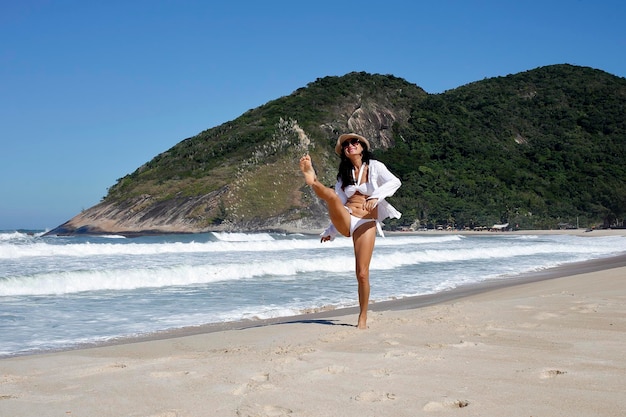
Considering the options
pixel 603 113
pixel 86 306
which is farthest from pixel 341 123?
pixel 86 306

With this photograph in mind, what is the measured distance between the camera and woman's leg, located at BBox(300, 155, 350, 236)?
538 cm

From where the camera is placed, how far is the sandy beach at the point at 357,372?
3312mm

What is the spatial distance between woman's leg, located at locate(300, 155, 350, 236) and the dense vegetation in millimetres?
62048

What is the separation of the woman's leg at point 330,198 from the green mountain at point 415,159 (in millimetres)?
60390

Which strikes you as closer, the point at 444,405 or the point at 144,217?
the point at 444,405

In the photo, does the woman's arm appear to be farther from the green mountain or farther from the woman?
the green mountain

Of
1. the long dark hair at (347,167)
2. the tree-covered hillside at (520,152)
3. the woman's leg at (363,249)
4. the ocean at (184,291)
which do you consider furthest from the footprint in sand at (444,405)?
the tree-covered hillside at (520,152)

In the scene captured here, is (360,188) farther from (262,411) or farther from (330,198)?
(262,411)

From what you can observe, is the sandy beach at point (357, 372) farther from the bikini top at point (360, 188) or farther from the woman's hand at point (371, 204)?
the bikini top at point (360, 188)

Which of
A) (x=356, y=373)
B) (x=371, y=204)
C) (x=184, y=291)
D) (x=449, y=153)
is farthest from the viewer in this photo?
(x=449, y=153)

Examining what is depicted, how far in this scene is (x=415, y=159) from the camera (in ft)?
292

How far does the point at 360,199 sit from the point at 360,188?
145mm

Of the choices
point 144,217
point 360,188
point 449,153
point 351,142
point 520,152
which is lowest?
point 360,188

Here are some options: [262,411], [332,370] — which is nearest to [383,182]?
[332,370]
